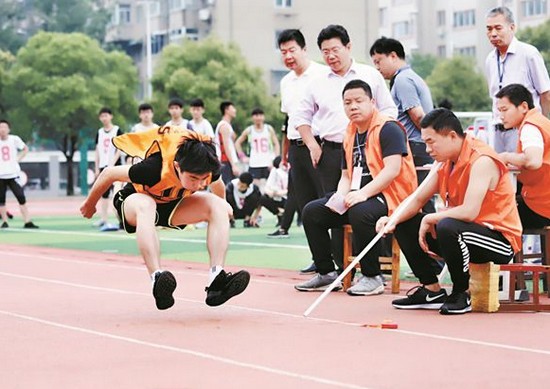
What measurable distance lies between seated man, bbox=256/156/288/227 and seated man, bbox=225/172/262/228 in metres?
0.14

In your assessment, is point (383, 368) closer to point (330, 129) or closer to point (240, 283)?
point (240, 283)

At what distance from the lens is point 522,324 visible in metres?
8.14

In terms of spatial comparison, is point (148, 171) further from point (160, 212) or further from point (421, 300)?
point (421, 300)

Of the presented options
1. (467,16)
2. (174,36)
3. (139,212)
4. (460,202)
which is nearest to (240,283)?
(139,212)

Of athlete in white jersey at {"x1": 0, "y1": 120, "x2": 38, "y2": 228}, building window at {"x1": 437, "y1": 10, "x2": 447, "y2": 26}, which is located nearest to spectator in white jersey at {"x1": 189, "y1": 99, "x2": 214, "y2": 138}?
athlete in white jersey at {"x1": 0, "y1": 120, "x2": 38, "y2": 228}

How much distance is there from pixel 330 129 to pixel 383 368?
448 cm

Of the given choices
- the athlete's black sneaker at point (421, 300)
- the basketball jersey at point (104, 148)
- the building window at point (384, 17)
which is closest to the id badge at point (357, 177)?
the athlete's black sneaker at point (421, 300)

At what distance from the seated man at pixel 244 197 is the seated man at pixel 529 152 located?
11.0 meters

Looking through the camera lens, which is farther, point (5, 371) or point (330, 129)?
point (330, 129)

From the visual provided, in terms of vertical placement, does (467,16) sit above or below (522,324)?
above

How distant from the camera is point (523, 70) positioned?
33.4ft

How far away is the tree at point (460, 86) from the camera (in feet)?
208

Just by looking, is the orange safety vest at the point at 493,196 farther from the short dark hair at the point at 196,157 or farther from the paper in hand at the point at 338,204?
the short dark hair at the point at 196,157

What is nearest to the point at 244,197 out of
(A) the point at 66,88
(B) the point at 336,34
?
(B) the point at 336,34
